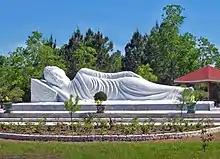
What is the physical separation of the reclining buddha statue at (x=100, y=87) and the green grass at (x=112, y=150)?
36.0 feet

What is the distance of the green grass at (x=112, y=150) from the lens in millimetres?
10031

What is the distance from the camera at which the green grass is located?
32.9ft

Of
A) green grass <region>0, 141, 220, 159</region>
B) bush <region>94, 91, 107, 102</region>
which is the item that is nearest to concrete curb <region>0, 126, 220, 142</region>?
green grass <region>0, 141, 220, 159</region>

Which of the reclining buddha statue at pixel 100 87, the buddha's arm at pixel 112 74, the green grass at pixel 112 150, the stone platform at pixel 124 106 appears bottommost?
the green grass at pixel 112 150

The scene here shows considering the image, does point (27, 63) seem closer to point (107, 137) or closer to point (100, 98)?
point (100, 98)

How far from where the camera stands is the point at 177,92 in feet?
72.1

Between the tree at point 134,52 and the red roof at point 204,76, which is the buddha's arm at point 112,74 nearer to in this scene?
the red roof at point 204,76

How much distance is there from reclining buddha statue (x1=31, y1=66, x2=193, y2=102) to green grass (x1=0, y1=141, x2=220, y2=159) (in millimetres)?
10965

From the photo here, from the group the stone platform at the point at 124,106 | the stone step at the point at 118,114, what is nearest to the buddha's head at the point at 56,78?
the stone platform at the point at 124,106

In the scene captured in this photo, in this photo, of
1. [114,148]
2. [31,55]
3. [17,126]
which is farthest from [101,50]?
[114,148]

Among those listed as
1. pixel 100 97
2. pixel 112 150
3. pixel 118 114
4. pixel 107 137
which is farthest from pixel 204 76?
pixel 112 150

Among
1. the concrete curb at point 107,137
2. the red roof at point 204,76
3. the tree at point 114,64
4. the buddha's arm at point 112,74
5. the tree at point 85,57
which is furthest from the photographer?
the tree at point 114,64

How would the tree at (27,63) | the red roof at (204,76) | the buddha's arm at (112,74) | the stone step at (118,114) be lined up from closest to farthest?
the stone step at (118,114) → the buddha's arm at (112,74) → the red roof at (204,76) → the tree at (27,63)

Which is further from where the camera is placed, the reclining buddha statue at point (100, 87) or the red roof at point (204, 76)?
the red roof at point (204, 76)
